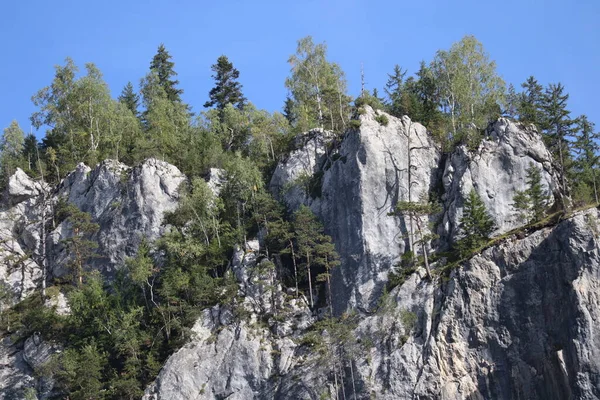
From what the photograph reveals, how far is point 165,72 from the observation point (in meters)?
85.2

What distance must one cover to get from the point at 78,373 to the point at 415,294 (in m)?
21.4

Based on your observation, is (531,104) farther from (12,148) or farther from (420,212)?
(12,148)

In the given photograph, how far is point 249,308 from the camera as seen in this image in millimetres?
48906

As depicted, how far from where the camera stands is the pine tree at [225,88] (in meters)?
80.3

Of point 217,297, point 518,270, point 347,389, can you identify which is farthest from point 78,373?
point 518,270

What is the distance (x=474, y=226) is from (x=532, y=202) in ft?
14.8

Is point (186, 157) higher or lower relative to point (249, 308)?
higher

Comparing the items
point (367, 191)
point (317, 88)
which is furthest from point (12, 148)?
point (367, 191)

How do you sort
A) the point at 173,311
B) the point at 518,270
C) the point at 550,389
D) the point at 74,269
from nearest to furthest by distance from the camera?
the point at 550,389, the point at 518,270, the point at 173,311, the point at 74,269

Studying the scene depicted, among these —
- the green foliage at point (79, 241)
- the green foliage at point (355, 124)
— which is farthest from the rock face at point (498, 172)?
the green foliage at point (79, 241)

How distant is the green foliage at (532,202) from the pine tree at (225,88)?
39405mm

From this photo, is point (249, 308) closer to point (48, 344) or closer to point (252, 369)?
point (252, 369)

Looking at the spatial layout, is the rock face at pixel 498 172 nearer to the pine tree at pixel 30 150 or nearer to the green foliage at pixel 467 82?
the green foliage at pixel 467 82

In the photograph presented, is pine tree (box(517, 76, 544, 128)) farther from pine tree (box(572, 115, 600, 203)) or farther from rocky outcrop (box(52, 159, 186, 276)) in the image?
rocky outcrop (box(52, 159, 186, 276))
